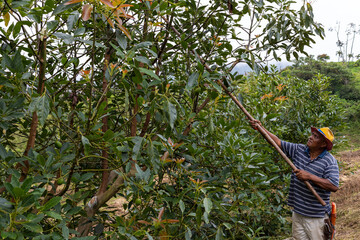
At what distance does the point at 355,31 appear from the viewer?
4247 cm

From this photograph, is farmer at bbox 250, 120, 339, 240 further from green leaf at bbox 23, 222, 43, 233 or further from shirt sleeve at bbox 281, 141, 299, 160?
green leaf at bbox 23, 222, 43, 233

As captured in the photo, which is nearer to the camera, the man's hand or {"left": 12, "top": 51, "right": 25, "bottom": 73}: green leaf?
{"left": 12, "top": 51, "right": 25, "bottom": 73}: green leaf

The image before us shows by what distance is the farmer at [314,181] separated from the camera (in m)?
2.73

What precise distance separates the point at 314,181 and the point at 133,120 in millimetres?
1710

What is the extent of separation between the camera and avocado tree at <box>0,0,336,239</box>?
4.17 ft

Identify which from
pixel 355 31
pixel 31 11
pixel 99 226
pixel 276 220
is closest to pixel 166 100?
pixel 31 11

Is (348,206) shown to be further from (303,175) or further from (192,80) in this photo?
(192,80)

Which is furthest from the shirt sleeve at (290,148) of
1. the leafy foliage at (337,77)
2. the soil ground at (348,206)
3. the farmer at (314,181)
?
the leafy foliage at (337,77)

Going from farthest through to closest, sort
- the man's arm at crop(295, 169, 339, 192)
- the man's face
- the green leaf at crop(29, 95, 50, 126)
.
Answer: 1. the man's face
2. the man's arm at crop(295, 169, 339, 192)
3. the green leaf at crop(29, 95, 50, 126)

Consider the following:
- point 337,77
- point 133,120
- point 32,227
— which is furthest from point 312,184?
point 337,77

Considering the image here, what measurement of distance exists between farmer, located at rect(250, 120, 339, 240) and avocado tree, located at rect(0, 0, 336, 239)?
89 centimetres

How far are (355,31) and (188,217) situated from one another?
159 feet

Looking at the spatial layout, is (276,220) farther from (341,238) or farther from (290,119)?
(290,119)

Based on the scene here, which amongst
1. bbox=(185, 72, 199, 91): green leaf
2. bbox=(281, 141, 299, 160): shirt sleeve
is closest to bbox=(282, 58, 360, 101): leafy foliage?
bbox=(281, 141, 299, 160): shirt sleeve
